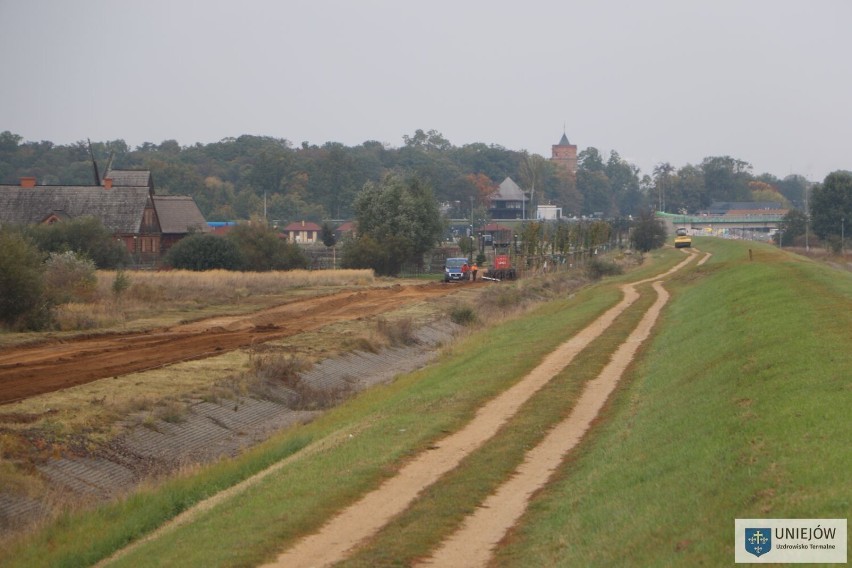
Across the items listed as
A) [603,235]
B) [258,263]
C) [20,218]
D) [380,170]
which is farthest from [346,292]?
[380,170]

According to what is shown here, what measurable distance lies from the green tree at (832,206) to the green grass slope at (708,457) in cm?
10090

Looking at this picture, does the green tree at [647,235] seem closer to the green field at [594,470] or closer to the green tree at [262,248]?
the green tree at [262,248]

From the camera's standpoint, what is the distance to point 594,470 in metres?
14.4

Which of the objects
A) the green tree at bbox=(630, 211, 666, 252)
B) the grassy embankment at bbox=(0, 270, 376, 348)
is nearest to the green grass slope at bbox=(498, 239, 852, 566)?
the grassy embankment at bbox=(0, 270, 376, 348)

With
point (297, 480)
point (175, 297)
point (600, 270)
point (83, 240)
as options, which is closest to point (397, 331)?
point (175, 297)

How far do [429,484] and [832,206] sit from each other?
376 ft

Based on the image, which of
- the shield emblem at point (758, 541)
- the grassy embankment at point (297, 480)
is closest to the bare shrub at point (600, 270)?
the grassy embankment at point (297, 480)

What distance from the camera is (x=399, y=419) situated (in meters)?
19.6

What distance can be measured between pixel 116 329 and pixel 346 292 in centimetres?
2506

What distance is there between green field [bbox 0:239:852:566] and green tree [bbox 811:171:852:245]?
98990mm

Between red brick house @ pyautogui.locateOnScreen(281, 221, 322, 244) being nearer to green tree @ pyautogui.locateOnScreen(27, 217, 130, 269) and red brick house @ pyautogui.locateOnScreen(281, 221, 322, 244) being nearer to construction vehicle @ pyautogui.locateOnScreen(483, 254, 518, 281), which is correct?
construction vehicle @ pyautogui.locateOnScreen(483, 254, 518, 281)

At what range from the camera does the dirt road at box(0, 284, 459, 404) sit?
86.9 feet

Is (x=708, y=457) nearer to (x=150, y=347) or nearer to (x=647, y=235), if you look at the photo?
(x=150, y=347)

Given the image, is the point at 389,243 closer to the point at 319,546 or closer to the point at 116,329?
the point at 116,329
